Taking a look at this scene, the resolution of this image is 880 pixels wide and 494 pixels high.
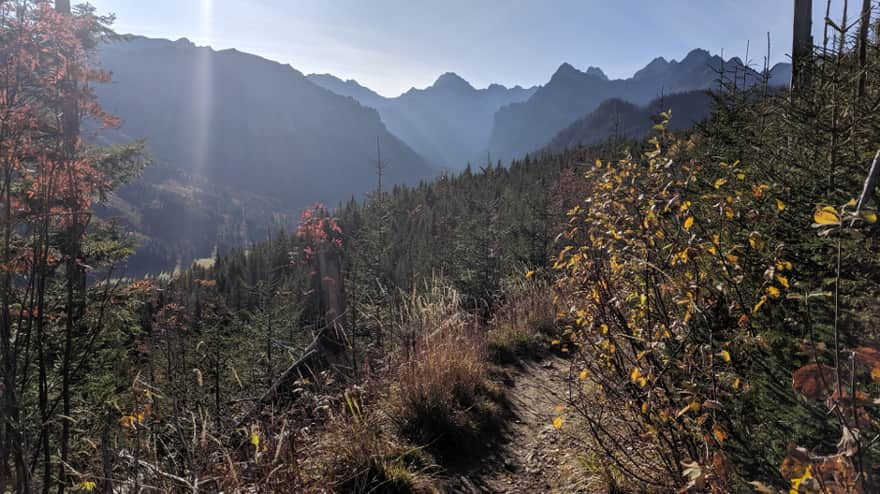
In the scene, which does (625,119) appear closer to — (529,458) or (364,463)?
(529,458)

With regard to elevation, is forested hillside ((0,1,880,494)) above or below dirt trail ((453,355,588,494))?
above

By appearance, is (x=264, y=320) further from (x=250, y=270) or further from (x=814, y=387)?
(x=250, y=270)

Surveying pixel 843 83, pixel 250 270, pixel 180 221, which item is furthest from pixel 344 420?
pixel 180 221

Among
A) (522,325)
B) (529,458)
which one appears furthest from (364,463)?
(522,325)

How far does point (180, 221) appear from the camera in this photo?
16650cm

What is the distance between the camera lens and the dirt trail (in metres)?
2.97

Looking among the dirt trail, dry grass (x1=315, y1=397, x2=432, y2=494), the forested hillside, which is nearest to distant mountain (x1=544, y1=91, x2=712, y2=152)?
the dirt trail

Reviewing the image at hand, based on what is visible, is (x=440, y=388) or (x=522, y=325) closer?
(x=440, y=388)

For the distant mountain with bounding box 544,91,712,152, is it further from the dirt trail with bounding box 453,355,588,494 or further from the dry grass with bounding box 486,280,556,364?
the dirt trail with bounding box 453,355,588,494

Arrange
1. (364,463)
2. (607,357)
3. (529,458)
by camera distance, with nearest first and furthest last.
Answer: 1. (607,357)
2. (364,463)
3. (529,458)

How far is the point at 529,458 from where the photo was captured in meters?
3.31

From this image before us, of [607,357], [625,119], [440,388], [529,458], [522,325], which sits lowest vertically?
[529,458]

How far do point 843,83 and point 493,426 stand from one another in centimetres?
332

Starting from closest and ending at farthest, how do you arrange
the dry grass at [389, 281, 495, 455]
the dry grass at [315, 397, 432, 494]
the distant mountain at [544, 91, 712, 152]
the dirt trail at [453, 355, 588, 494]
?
1. the dry grass at [315, 397, 432, 494]
2. the dirt trail at [453, 355, 588, 494]
3. the dry grass at [389, 281, 495, 455]
4. the distant mountain at [544, 91, 712, 152]
